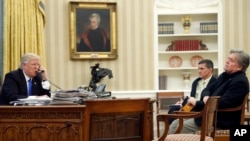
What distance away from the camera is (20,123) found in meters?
3.25

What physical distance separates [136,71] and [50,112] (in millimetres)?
4701

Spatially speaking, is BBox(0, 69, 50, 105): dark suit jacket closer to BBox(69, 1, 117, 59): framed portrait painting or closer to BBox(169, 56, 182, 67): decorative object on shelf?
BBox(69, 1, 117, 59): framed portrait painting

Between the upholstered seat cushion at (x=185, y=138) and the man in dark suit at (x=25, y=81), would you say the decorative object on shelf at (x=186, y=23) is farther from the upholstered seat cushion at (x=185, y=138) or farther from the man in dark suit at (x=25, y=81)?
the upholstered seat cushion at (x=185, y=138)

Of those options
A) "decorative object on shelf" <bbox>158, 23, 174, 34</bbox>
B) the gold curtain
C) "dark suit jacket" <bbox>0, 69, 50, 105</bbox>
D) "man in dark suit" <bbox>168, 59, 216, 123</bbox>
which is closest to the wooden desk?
"dark suit jacket" <bbox>0, 69, 50, 105</bbox>

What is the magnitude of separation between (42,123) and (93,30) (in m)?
4.64

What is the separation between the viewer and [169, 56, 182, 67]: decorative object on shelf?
7.99m

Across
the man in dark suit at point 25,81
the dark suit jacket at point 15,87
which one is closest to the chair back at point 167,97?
the man in dark suit at point 25,81

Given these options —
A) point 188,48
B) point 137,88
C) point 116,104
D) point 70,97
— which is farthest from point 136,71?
point 116,104

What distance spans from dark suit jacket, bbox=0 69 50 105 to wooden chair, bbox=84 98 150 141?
1668mm

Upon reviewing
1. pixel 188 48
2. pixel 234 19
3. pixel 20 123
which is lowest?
pixel 20 123

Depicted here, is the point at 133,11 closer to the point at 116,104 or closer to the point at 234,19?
the point at 234,19

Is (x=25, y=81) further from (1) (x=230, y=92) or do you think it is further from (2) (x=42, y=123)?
(1) (x=230, y=92)

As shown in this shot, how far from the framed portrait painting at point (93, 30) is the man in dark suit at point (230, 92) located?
3.40 metres

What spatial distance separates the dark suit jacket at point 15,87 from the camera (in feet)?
13.5
